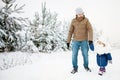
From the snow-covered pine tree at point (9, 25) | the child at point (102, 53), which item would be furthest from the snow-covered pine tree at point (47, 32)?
the child at point (102, 53)

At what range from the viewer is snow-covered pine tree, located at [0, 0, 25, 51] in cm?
1241

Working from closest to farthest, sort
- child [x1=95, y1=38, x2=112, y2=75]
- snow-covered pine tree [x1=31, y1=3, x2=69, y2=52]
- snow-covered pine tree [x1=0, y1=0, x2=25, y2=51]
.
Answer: child [x1=95, y1=38, x2=112, y2=75], snow-covered pine tree [x1=0, y1=0, x2=25, y2=51], snow-covered pine tree [x1=31, y1=3, x2=69, y2=52]

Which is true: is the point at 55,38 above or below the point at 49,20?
below

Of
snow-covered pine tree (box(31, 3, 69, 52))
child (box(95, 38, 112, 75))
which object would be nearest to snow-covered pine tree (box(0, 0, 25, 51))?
snow-covered pine tree (box(31, 3, 69, 52))

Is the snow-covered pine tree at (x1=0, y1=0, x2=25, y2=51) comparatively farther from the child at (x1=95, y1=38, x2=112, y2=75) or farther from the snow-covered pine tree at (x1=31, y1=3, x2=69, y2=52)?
the child at (x1=95, y1=38, x2=112, y2=75)

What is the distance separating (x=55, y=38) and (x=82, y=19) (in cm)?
923

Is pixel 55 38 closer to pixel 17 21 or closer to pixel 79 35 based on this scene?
pixel 17 21

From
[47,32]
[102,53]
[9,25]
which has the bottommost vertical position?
[102,53]

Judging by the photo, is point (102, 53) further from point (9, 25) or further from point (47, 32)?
point (47, 32)

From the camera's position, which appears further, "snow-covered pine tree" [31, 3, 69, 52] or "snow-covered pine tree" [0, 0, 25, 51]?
"snow-covered pine tree" [31, 3, 69, 52]

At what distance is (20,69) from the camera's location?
7.95 m

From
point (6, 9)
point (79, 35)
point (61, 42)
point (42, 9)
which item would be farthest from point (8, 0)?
point (79, 35)

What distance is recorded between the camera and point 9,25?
512 inches

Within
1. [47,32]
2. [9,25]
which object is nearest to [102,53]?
[9,25]
